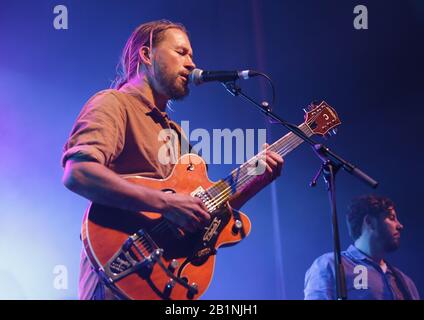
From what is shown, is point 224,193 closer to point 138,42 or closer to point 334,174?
point 334,174

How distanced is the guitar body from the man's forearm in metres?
0.05

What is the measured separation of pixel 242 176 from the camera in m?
2.60

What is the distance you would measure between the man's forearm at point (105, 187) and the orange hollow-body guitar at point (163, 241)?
48 millimetres

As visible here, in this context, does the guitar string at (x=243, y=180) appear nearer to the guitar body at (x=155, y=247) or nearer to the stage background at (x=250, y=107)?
the guitar body at (x=155, y=247)

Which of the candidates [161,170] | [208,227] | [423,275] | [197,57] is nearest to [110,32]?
[197,57]

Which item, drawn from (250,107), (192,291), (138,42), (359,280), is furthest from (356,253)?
(138,42)

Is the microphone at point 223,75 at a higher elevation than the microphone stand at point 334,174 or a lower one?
higher

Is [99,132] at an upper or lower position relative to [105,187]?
upper

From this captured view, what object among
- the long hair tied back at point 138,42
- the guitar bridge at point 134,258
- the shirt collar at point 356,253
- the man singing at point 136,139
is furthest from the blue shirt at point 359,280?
the long hair tied back at point 138,42

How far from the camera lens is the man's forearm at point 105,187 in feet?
7.06

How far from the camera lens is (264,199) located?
3.51 meters

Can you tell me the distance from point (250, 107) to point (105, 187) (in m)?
1.58

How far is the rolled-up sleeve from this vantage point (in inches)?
86.2

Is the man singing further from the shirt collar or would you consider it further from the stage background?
the shirt collar
